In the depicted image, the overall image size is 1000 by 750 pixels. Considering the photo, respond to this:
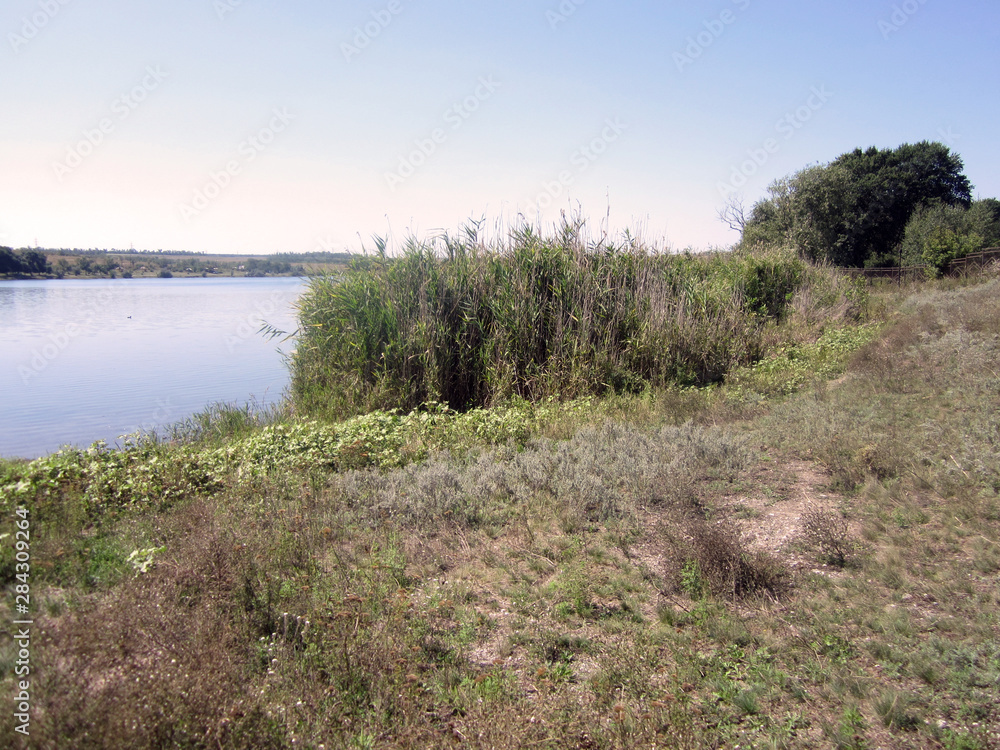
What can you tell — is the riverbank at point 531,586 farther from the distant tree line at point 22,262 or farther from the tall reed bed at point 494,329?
the distant tree line at point 22,262

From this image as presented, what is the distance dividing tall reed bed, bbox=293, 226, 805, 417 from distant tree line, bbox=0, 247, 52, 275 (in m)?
46.5

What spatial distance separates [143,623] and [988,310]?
46.2 ft

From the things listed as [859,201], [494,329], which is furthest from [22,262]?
[859,201]

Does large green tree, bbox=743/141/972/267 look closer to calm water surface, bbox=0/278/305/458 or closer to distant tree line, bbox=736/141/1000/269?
distant tree line, bbox=736/141/1000/269

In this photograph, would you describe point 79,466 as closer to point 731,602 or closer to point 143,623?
point 143,623

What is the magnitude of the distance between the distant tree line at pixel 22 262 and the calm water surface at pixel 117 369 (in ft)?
61.1

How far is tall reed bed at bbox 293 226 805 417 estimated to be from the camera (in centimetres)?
947

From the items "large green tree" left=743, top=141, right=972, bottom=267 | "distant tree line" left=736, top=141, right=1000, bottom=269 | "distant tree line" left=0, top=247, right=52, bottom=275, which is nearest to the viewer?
"distant tree line" left=736, top=141, right=1000, bottom=269

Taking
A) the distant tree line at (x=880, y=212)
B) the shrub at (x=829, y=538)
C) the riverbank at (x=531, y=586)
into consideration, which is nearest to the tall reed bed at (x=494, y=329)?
the riverbank at (x=531, y=586)

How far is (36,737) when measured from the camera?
6.72 feet

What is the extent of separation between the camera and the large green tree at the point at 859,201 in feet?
101

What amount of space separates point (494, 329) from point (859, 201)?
34.6m

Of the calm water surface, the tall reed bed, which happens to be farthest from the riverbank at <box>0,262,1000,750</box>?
the calm water surface

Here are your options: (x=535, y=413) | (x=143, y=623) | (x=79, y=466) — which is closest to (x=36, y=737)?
(x=143, y=623)
